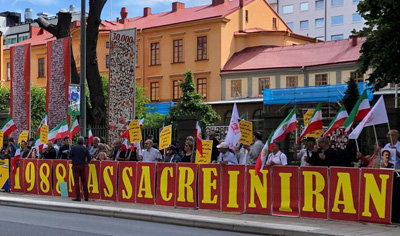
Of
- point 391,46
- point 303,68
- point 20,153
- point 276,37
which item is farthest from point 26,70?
point 276,37

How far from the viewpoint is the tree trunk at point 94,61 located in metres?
29.8

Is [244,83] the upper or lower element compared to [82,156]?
upper

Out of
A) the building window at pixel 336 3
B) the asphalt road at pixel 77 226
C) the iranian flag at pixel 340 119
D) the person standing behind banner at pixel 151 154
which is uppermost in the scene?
the building window at pixel 336 3

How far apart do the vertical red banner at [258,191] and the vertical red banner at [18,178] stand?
8.96 meters

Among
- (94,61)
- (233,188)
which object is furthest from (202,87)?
(233,188)

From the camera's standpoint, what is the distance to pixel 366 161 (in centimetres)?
1491

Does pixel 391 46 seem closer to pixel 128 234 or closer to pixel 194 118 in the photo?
pixel 194 118

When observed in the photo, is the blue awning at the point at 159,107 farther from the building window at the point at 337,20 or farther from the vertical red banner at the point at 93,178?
the vertical red banner at the point at 93,178

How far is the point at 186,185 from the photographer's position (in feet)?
53.9

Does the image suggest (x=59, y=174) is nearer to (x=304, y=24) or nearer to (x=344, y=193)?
(x=344, y=193)

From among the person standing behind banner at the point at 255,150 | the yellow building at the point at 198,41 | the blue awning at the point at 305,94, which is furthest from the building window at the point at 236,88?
the person standing behind banner at the point at 255,150

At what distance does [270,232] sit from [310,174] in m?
2.00

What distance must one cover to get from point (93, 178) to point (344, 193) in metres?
8.00

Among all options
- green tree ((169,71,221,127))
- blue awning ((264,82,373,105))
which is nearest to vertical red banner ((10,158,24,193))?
green tree ((169,71,221,127))
